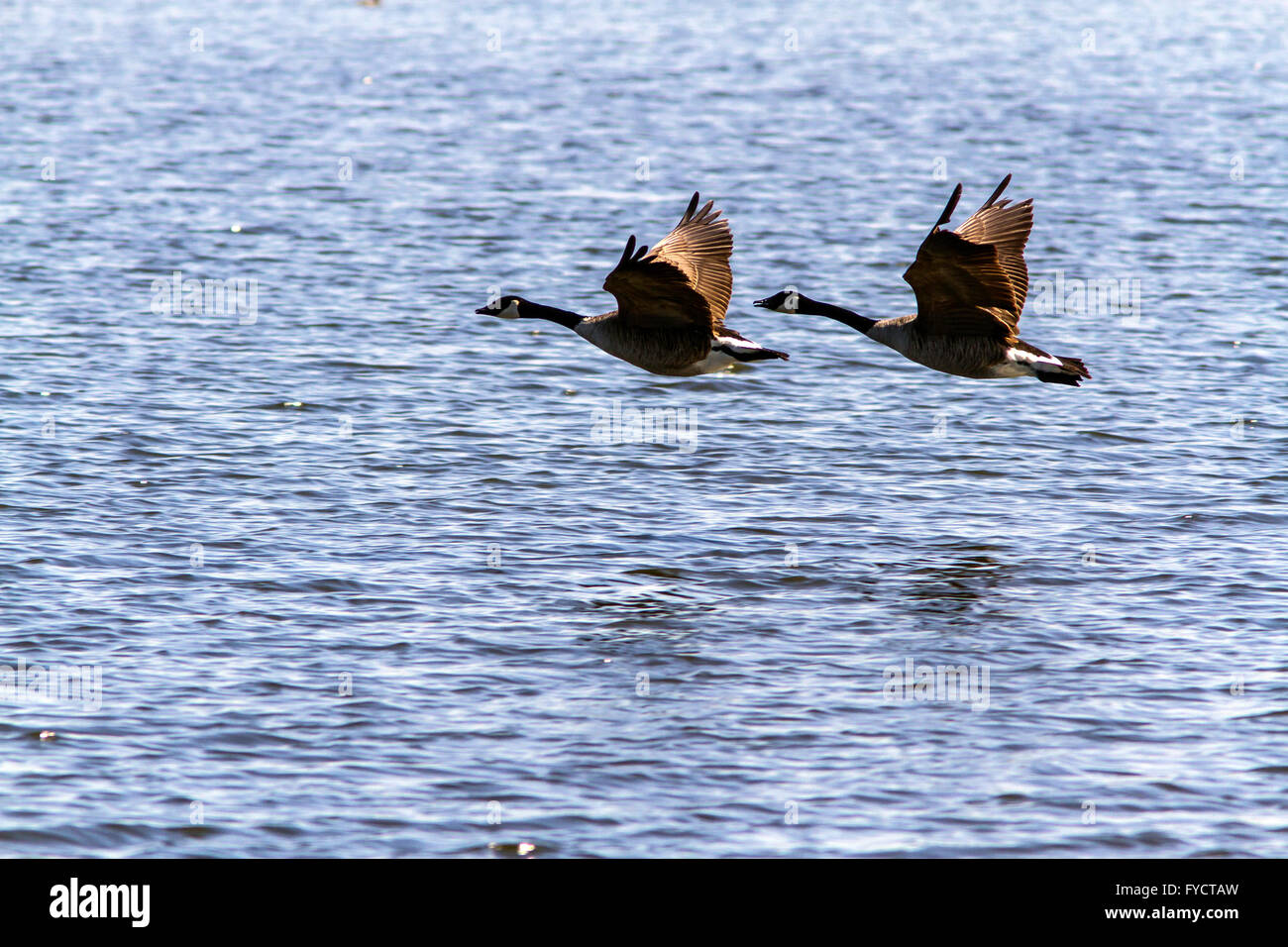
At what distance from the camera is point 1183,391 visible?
25250 mm

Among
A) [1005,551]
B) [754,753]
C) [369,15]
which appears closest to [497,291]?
[1005,551]

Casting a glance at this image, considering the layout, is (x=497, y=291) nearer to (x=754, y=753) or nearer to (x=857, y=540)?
(x=857, y=540)

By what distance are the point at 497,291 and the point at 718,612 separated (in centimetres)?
1385

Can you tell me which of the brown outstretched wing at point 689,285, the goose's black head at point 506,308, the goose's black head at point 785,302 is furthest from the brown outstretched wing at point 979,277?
the goose's black head at point 506,308

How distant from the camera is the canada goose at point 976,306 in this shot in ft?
56.5

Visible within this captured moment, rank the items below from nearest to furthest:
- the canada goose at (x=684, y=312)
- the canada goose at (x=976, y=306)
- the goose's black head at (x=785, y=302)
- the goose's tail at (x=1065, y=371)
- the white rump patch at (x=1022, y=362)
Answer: the canada goose at (x=976, y=306)
the canada goose at (x=684, y=312)
the goose's tail at (x=1065, y=371)
the white rump patch at (x=1022, y=362)
the goose's black head at (x=785, y=302)

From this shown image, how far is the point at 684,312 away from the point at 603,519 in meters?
3.30

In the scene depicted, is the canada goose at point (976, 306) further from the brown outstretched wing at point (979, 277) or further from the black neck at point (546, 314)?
the black neck at point (546, 314)

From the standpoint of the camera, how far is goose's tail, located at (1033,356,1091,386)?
1769cm

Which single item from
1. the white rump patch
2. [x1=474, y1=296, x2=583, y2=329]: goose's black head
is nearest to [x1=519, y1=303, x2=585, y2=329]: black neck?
[x1=474, y1=296, x2=583, y2=329]: goose's black head

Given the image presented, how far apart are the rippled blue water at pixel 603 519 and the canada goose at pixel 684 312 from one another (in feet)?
7.31
